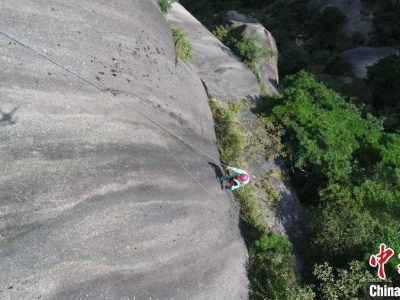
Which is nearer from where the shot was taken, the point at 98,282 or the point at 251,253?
the point at 98,282

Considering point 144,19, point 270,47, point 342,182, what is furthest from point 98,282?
point 270,47

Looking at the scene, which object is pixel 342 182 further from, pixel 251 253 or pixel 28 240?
pixel 28 240

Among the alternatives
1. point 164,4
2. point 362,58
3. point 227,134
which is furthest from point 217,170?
point 362,58

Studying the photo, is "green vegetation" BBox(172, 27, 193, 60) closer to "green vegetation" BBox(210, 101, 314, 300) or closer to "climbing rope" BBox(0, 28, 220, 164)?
"green vegetation" BBox(210, 101, 314, 300)

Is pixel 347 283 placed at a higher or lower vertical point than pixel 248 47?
lower

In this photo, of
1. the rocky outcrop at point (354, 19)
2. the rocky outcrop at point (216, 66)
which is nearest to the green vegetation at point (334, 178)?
the rocky outcrop at point (216, 66)

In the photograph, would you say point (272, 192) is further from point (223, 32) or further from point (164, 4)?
point (223, 32)
